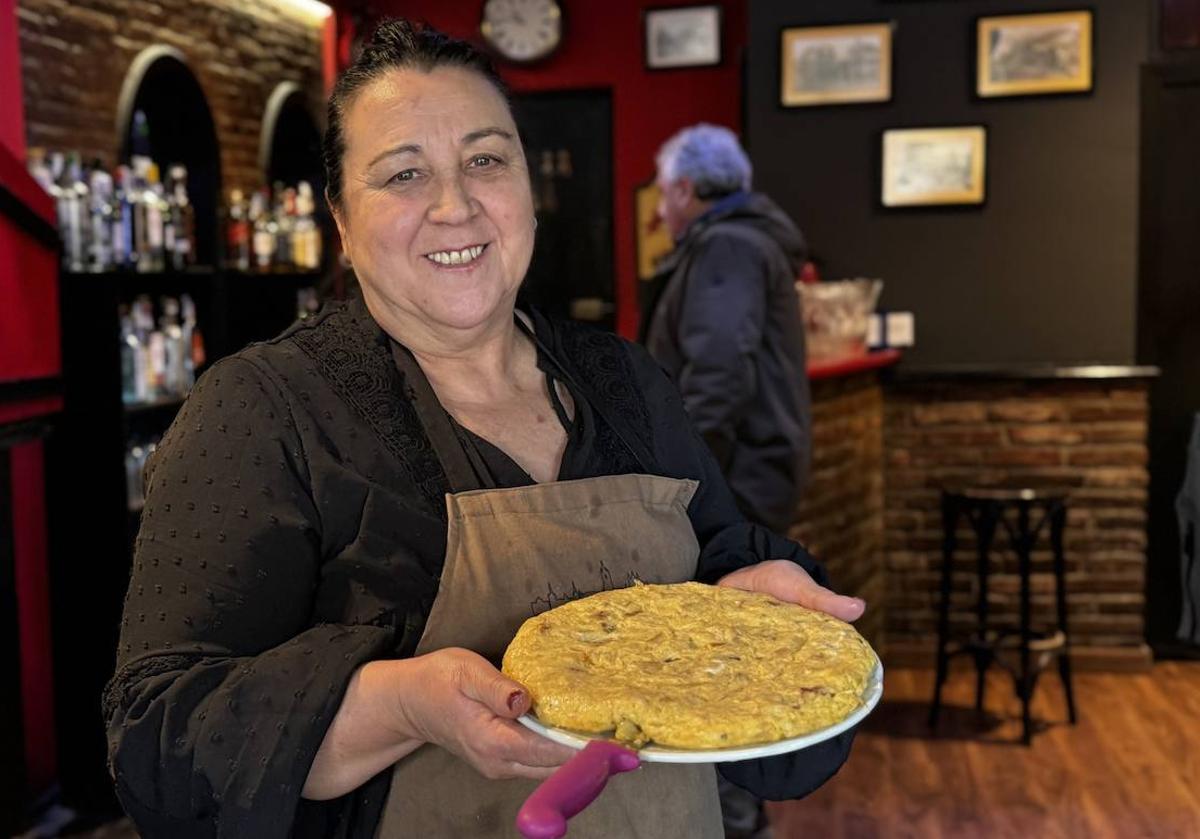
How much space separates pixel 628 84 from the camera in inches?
285

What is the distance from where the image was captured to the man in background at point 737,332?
340 cm

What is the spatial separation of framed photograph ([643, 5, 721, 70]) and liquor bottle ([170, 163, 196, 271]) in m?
3.31

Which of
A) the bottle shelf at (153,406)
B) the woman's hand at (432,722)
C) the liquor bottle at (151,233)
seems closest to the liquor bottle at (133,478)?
the bottle shelf at (153,406)

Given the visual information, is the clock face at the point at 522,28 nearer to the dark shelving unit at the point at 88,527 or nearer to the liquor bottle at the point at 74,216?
the liquor bottle at the point at 74,216

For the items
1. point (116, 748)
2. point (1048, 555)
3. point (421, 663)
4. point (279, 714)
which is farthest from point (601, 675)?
point (1048, 555)

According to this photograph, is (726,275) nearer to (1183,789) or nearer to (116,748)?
(1183,789)

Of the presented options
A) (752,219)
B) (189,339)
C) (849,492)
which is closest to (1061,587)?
(849,492)

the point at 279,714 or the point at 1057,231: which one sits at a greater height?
→ the point at 1057,231

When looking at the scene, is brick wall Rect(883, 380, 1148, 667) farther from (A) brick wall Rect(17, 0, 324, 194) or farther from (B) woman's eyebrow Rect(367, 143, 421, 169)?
(B) woman's eyebrow Rect(367, 143, 421, 169)

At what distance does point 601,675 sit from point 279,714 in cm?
29

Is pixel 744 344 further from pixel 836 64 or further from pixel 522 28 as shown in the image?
pixel 522 28

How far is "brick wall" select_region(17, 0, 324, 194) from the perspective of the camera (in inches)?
166

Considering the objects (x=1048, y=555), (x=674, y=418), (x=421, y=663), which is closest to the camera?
(x=421, y=663)

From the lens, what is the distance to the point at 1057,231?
16.8 ft
